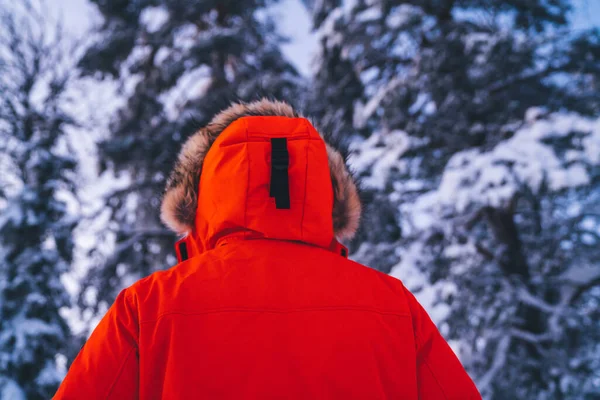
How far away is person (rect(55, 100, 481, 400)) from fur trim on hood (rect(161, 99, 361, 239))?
21 millimetres

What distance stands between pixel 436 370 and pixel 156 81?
7.36 metres

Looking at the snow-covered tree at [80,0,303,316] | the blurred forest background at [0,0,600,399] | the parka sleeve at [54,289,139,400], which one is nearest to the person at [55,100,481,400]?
the parka sleeve at [54,289,139,400]

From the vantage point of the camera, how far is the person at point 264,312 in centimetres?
119

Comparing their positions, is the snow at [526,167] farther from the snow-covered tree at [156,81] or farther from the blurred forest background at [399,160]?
the snow-covered tree at [156,81]

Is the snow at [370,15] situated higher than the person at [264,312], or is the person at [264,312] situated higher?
the snow at [370,15]

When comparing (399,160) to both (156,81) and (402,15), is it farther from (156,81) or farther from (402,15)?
(156,81)

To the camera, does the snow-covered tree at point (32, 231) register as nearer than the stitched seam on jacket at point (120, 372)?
No

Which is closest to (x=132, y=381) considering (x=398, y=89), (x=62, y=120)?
(x=398, y=89)

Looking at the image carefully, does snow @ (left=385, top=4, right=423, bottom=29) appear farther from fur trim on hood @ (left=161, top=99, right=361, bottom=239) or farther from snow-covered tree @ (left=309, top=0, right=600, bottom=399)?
fur trim on hood @ (left=161, top=99, right=361, bottom=239)

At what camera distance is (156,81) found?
23.9 ft

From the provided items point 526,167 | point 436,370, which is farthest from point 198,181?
point 526,167

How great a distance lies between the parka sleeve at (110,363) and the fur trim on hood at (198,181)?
48cm

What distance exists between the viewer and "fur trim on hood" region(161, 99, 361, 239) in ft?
5.56

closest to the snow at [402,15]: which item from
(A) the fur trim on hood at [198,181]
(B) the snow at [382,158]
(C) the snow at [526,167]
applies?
(B) the snow at [382,158]
